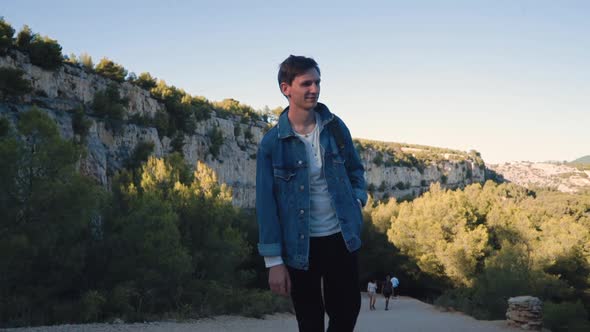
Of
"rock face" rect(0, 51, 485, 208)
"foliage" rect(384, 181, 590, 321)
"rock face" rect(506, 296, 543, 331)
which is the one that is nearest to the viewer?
"rock face" rect(506, 296, 543, 331)

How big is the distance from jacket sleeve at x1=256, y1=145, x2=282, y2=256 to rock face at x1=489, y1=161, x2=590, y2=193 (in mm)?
139114

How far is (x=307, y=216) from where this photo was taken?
2.29 m

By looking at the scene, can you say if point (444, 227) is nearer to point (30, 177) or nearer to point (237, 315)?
point (237, 315)

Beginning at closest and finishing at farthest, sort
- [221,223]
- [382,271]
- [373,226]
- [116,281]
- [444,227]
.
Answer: [116,281] → [221,223] → [444,227] → [382,271] → [373,226]

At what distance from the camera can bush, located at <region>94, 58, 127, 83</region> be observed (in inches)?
1155

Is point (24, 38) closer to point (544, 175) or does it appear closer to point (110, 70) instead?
point (110, 70)

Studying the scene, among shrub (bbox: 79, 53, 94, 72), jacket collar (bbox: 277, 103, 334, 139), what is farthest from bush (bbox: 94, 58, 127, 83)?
jacket collar (bbox: 277, 103, 334, 139)

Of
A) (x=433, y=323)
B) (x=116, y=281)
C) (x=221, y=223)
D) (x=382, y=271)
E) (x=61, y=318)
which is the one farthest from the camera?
(x=382, y=271)

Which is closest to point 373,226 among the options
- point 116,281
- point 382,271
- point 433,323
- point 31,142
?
point 382,271

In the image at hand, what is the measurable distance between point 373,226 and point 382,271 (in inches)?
161

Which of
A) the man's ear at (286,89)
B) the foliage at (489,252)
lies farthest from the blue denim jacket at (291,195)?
the foliage at (489,252)

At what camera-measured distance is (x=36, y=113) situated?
11648mm

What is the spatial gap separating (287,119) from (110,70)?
30334 mm

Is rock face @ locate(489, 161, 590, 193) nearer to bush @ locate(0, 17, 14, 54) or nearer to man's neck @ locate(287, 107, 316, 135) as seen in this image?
bush @ locate(0, 17, 14, 54)
